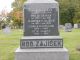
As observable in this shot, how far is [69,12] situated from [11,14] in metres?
13.0

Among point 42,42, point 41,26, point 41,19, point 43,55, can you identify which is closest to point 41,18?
point 41,19

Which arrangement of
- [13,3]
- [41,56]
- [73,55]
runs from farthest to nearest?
[13,3]
[73,55]
[41,56]

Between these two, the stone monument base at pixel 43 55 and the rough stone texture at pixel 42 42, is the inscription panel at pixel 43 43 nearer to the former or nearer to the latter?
the rough stone texture at pixel 42 42

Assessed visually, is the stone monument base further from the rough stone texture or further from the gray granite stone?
the gray granite stone

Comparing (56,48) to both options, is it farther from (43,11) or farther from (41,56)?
(43,11)

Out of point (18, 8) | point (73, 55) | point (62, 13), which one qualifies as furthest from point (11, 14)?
point (73, 55)

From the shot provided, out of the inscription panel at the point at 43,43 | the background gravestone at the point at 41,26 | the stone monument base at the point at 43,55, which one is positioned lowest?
the stone monument base at the point at 43,55

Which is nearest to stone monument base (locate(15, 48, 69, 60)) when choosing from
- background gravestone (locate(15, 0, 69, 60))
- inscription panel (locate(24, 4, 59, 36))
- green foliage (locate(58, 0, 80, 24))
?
background gravestone (locate(15, 0, 69, 60))

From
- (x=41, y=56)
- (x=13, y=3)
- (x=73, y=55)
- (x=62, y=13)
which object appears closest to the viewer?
(x=41, y=56)

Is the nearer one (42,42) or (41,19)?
→ (42,42)

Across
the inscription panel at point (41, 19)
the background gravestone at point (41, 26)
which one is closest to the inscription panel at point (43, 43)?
the background gravestone at point (41, 26)

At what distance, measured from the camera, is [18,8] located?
65.5 metres

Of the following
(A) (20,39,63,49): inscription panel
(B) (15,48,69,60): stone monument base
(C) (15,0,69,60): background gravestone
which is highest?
(C) (15,0,69,60): background gravestone

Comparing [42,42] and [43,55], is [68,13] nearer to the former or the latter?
[42,42]
